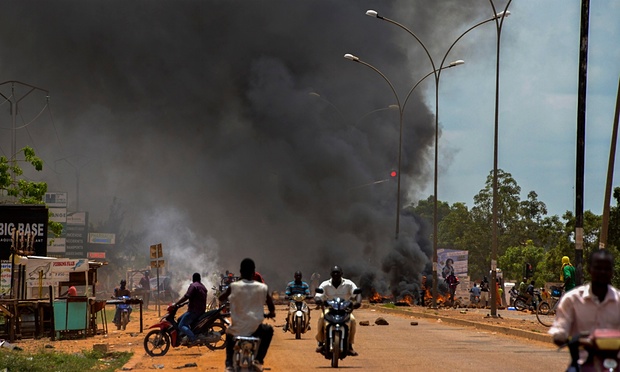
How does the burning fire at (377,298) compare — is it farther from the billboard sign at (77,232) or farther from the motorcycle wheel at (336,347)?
the motorcycle wheel at (336,347)

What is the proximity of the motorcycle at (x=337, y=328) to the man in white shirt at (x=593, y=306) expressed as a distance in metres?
7.99

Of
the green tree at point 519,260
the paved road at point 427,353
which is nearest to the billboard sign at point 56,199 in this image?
the green tree at point 519,260

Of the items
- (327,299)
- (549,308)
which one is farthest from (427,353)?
(549,308)

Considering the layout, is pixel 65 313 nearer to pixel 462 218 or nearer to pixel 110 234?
pixel 110 234

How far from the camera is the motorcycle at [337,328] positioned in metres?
15.1

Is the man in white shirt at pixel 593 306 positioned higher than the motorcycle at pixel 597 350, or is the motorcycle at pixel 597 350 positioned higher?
the man in white shirt at pixel 593 306

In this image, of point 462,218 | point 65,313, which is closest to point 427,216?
point 462,218

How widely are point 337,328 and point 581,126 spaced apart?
9580 mm

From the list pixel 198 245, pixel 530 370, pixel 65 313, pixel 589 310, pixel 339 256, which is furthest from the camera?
pixel 198 245

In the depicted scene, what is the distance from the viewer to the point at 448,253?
55.8 metres

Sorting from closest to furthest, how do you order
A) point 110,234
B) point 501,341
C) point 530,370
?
point 530,370, point 501,341, point 110,234

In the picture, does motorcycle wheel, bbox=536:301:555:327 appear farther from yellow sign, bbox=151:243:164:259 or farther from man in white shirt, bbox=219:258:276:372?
man in white shirt, bbox=219:258:276:372

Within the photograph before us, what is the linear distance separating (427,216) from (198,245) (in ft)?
312

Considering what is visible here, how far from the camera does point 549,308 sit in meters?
30.9
